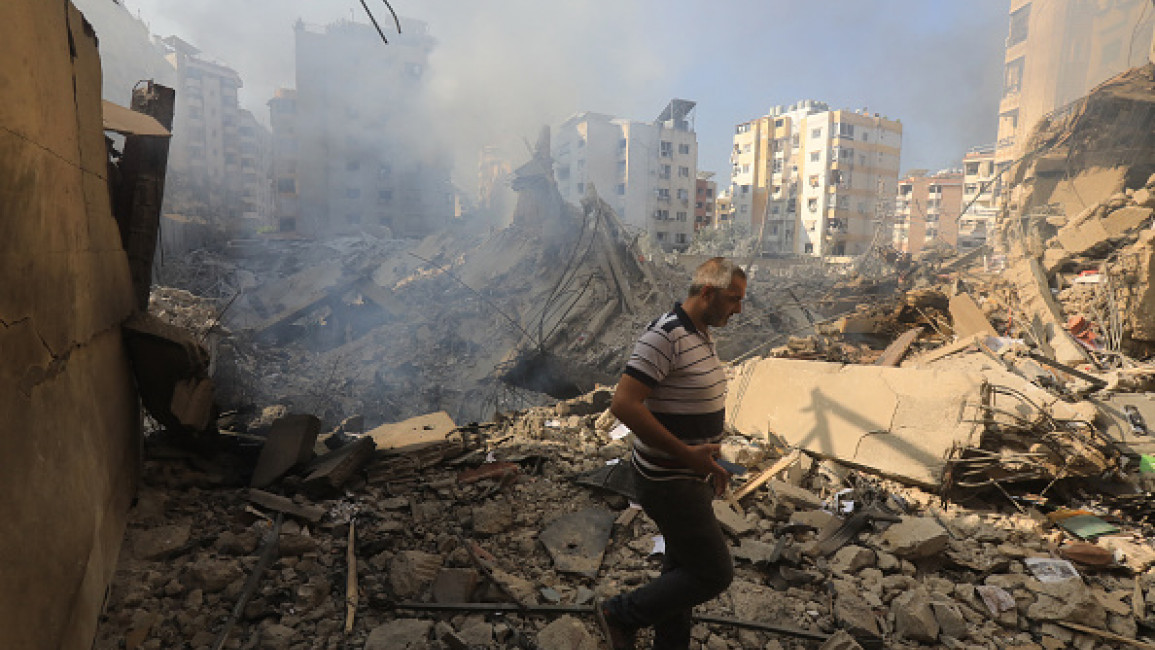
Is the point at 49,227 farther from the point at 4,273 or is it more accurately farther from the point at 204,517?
the point at 204,517

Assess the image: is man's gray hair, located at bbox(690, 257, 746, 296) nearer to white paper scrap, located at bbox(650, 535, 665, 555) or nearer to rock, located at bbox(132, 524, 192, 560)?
white paper scrap, located at bbox(650, 535, 665, 555)

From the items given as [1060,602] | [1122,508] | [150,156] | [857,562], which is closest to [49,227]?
[150,156]

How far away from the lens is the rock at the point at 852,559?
3142mm

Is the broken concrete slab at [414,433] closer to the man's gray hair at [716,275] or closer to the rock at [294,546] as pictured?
the rock at [294,546]

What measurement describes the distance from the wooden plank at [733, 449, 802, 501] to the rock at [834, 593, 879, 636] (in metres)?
1.05

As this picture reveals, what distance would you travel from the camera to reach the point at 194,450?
13.1ft

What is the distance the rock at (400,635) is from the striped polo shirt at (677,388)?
55.1 inches

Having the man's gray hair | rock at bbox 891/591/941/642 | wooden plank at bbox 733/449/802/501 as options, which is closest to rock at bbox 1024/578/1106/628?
rock at bbox 891/591/941/642

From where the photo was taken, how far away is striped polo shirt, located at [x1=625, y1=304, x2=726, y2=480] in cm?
202

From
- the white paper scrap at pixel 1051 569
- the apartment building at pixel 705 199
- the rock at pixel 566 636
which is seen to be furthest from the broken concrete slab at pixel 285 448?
the apartment building at pixel 705 199

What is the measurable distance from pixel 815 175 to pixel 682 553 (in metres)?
49.2

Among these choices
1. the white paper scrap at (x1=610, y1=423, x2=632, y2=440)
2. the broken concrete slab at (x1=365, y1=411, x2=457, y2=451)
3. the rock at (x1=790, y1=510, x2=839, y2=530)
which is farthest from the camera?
the white paper scrap at (x1=610, y1=423, x2=632, y2=440)

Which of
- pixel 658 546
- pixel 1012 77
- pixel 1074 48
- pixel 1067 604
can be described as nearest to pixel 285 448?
pixel 658 546

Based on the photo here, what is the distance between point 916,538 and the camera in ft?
10.5
